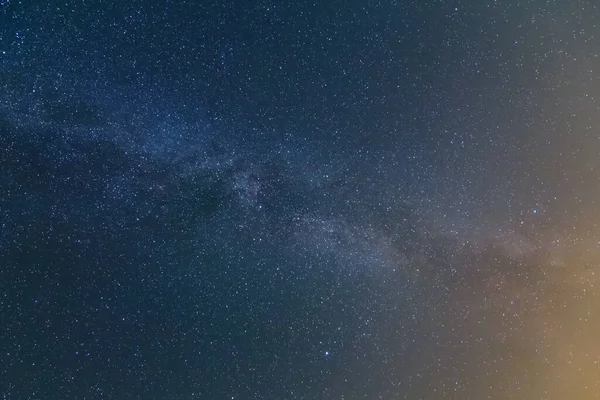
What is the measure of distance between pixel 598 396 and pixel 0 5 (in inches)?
256

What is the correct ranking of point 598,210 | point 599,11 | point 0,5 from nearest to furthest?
1. point 0,5
2. point 599,11
3. point 598,210

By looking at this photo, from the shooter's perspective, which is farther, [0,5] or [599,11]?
[599,11]

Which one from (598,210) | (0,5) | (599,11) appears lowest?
(598,210)

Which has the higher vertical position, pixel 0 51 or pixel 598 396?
pixel 0 51

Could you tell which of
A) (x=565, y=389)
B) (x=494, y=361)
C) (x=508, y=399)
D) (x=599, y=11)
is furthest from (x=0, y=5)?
(x=565, y=389)

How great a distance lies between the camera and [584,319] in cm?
498

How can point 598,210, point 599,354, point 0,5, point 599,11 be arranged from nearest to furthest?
point 0,5, point 599,11, point 598,210, point 599,354

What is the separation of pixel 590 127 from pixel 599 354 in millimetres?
2278

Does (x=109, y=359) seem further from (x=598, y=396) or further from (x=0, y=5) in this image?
(x=598, y=396)

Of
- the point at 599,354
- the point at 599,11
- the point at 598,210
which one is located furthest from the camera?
the point at 599,354

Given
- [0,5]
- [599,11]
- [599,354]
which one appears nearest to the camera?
[0,5]

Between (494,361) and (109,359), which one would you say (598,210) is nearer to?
(494,361)

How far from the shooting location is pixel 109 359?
4.67 m

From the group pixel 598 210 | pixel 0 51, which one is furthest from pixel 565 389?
pixel 0 51
